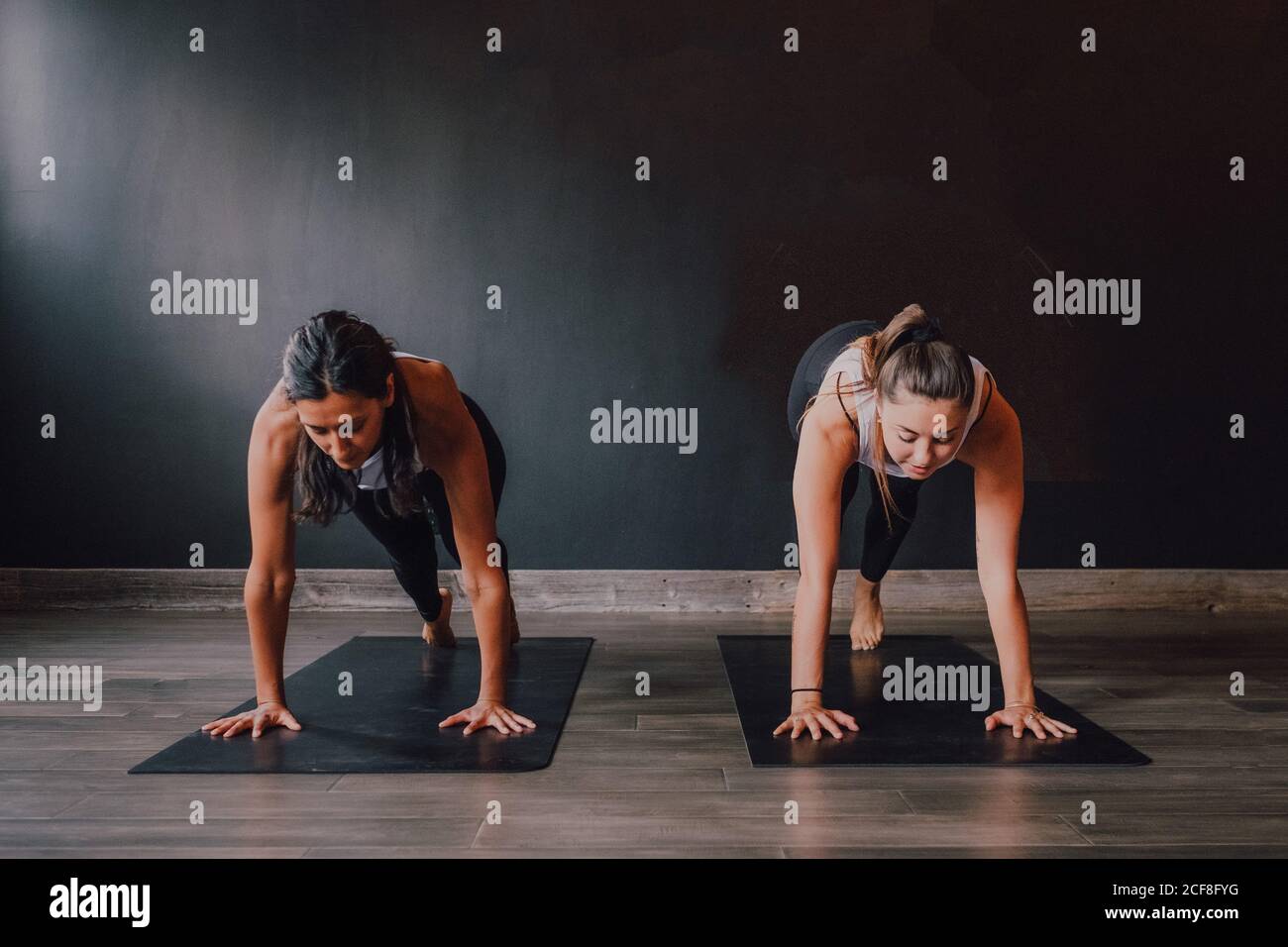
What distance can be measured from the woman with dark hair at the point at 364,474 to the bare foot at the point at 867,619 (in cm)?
125

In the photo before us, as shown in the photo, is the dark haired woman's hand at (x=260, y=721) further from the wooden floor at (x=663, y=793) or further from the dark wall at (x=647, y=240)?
the dark wall at (x=647, y=240)

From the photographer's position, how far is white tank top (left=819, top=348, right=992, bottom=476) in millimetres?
1979

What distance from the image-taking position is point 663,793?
5.92ft

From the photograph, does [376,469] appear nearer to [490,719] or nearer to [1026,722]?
[490,719]

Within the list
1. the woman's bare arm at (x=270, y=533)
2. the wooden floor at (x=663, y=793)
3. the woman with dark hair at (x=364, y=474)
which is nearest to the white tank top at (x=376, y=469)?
the woman with dark hair at (x=364, y=474)

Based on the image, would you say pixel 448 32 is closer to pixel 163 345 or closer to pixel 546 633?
pixel 163 345

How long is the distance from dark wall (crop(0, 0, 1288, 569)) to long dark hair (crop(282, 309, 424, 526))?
5.84ft

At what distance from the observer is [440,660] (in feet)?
9.61

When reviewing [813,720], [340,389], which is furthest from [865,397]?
[340,389]

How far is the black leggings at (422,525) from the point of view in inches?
97.3

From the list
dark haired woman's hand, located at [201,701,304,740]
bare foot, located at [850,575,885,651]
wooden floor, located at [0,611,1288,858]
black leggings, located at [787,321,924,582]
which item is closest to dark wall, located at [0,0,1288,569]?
bare foot, located at [850,575,885,651]
